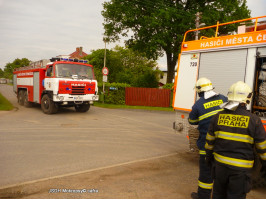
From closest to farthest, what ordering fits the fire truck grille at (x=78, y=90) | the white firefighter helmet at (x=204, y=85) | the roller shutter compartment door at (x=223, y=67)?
the white firefighter helmet at (x=204, y=85) → the roller shutter compartment door at (x=223, y=67) → the fire truck grille at (x=78, y=90)

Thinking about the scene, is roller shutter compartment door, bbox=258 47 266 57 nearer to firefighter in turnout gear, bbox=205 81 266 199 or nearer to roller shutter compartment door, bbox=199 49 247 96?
roller shutter compartment door, bbox=199 49 247 96

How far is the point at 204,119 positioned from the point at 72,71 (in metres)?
9.37

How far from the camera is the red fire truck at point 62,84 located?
11.5m

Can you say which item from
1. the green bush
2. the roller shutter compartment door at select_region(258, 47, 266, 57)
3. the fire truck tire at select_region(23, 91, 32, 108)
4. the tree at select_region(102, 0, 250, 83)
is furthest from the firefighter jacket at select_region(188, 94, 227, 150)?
the tree at select_region(102, 0, 250, 83)

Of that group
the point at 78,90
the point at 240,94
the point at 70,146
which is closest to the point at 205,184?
the point at 240,94

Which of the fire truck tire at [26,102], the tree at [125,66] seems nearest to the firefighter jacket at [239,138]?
the fire truck tire at [26,102]

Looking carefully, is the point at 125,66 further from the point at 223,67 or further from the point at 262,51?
the point at 262,51

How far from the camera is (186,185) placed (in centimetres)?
432

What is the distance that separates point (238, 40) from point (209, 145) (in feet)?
9.67

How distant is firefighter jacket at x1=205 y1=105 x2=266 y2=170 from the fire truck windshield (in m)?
9.95

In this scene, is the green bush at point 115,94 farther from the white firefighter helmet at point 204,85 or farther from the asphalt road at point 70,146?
the white firefighter helmet at point 204,85

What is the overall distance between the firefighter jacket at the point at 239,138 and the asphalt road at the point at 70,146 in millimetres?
3041

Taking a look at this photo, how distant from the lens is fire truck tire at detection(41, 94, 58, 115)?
11883 mm

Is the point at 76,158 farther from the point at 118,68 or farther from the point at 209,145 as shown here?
the point at 118,68
